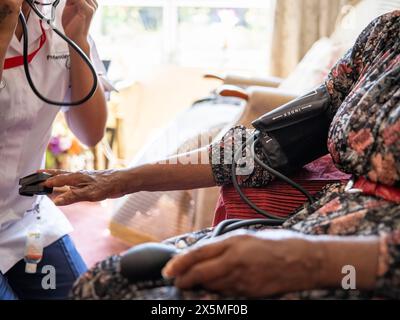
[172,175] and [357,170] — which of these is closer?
[357,170]

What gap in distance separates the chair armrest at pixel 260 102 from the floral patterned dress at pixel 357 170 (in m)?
0.95

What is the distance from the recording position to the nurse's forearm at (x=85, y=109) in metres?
1.29

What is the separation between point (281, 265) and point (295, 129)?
439mm

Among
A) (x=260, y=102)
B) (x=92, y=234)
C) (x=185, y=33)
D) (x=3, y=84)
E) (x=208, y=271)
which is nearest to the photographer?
(x=208, y=271)

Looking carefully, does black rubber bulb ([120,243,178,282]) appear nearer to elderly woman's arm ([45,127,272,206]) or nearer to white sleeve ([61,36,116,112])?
elderly woman's arm ([45,127,272,206])

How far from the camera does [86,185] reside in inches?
42.2

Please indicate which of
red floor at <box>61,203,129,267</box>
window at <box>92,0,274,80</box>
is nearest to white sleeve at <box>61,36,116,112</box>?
red floor at <box>61,203,129,267</box>

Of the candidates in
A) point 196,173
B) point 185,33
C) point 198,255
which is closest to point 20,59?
point 196,173

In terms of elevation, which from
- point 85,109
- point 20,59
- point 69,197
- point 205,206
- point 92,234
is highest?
point 20,59

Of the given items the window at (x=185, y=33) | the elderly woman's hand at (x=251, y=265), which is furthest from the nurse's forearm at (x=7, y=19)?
the window at (x=185, y=33)

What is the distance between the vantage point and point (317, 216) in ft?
2.83

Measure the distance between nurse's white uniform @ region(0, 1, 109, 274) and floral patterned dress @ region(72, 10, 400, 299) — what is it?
1.34ft

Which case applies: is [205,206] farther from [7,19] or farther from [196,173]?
[7,19]

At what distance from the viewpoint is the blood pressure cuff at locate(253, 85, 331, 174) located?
1.06 m
